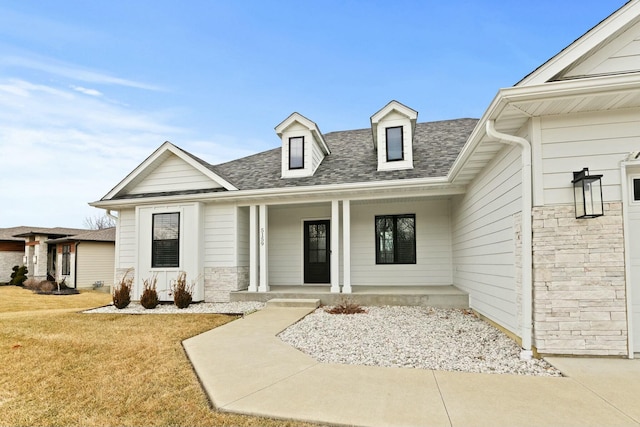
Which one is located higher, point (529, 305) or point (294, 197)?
point (294, 197)

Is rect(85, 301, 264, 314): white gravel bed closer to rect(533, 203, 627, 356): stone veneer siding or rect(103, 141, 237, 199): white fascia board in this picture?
rect(103, 141, 237, 199): white fascia board

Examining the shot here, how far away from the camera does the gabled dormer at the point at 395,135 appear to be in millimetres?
9430

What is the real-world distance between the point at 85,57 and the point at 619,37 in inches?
500

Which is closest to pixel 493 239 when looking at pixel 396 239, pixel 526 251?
pixel 526 251

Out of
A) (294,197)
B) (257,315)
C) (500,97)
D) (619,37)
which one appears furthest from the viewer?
(294,197)

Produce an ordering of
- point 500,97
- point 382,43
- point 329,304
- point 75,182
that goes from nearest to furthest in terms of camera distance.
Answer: point 500,97 → point 329,304 → point 382,43 → point 75,182

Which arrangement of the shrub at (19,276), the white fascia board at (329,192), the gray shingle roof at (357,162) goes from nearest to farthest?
1. the white fascia board at (329,192)
2. the gray shingle roof at (357,162)
3. the shrub at (19,276)

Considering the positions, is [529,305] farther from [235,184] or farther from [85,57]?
[85,57]

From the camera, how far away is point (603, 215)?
13.2ft

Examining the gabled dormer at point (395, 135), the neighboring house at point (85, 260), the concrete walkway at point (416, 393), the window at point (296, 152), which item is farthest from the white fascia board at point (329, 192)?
the neighboring house at point (85, 260)

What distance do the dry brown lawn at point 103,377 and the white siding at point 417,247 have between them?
16.0 feet

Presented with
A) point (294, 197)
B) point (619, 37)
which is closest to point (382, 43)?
point (294, 197)

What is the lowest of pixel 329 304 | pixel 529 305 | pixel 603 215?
pixel 329 304

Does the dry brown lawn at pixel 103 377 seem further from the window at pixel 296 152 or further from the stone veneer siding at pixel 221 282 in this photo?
the window at pixel 296 152
